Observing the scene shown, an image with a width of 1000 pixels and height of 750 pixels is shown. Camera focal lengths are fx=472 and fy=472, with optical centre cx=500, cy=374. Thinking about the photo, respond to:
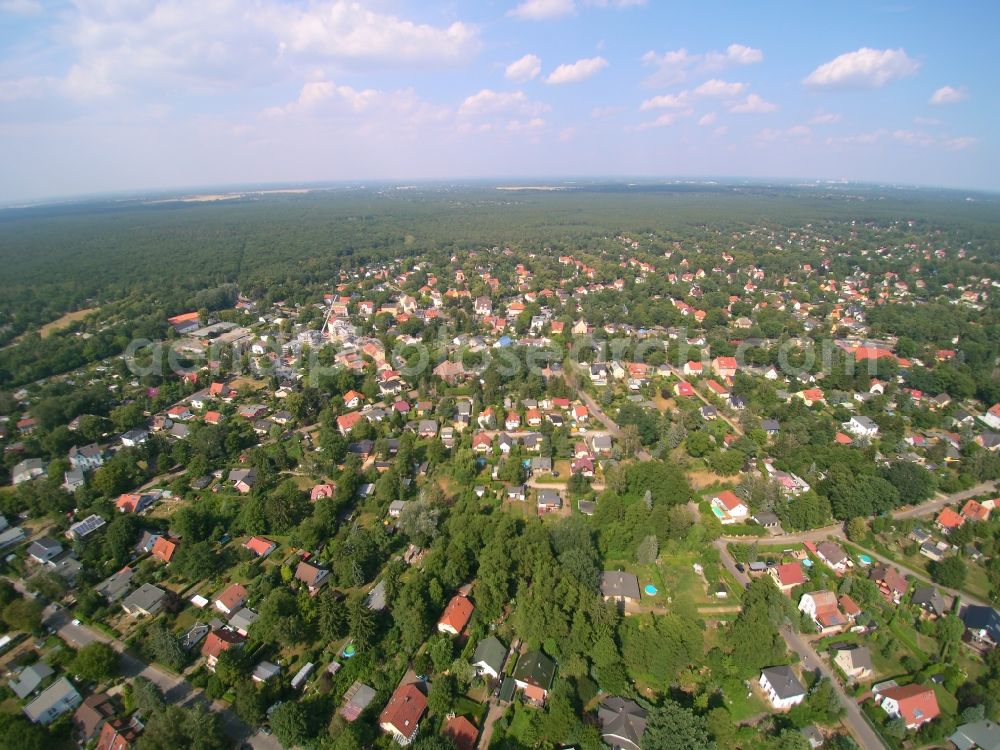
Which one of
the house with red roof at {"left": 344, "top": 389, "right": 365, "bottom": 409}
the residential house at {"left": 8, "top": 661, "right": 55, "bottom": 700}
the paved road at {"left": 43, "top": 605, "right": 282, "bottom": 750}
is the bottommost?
the paved road at {"left": 43, "top": 605, "right": 282, "bottom": 750}

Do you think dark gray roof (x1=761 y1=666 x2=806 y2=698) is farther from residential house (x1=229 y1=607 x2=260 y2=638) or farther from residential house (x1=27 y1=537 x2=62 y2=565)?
residential house (x1=27 y1=537 x2=62 y2=565)

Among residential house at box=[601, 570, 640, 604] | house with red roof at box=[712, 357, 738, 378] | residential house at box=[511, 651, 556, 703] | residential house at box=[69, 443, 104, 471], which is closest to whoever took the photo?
residential house at box=[511, 651, 556, 703]

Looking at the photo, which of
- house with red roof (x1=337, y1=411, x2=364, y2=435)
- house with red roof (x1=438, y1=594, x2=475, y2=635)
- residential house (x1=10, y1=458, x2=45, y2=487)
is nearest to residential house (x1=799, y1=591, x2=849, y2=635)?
house with red roof (x1=438, y1=594, x2=475, y2=635)

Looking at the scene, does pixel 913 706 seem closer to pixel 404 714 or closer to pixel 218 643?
pixel 404 714

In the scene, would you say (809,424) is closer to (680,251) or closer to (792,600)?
(792,600)

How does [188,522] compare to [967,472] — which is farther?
[967,472]

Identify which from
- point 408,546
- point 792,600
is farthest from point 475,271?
point 792,600
